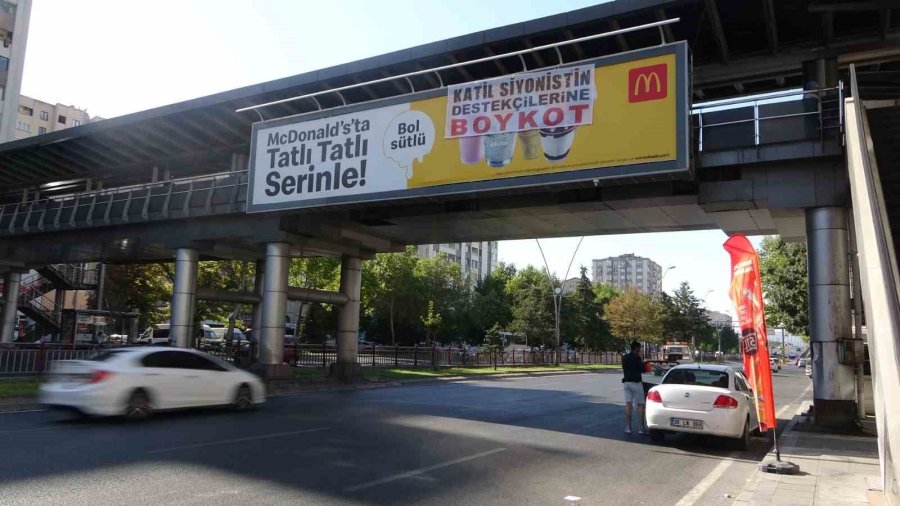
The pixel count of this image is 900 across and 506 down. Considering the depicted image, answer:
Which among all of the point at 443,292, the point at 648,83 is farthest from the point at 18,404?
the point at 443,292

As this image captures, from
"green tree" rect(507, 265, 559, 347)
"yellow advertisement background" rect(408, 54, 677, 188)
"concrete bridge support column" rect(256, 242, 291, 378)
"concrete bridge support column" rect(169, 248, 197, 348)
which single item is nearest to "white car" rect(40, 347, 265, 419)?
"concrete bridge support column" rect(256, 242, 291, 378)

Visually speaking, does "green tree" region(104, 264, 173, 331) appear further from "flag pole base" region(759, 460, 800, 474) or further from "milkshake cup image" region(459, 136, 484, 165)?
"flag pole base" region(759, 460, 800, 474)

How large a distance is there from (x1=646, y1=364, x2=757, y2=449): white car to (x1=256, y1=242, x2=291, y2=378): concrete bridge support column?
13.1m

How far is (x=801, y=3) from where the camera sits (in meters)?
14.3

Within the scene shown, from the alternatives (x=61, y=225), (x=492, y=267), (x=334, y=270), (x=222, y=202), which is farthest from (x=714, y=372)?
(x=492, y=267)

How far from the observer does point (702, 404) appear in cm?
1077

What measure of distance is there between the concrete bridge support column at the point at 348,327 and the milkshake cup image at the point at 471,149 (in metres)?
9.96

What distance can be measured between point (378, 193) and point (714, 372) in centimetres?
984

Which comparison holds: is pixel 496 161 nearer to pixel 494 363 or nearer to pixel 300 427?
pixel 300 427

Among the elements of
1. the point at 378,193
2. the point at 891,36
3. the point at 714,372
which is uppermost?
the point at 891,36

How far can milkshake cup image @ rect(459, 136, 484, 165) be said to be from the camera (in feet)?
52.4

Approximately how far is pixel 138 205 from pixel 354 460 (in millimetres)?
19269

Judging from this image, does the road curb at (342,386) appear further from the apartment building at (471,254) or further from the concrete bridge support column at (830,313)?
the apartment building at (471,254)

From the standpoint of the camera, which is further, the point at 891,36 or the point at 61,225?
the point at 61,225
